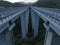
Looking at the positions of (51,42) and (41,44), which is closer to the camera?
(51,42)

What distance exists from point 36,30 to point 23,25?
8.51ft

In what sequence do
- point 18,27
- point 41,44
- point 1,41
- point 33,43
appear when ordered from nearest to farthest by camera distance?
point 1,41, point 41,44, point 33,43, point 18,27

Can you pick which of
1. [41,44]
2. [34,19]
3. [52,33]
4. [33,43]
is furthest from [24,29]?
[52,33]

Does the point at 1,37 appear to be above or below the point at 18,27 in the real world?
above

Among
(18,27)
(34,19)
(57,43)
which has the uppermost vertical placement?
(57,43)

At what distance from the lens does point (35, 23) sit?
3128 cm

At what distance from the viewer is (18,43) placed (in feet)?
80.5

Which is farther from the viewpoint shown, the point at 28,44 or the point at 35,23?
the point at 35,23

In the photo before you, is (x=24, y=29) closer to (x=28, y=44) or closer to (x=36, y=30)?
(x=36, y=30)

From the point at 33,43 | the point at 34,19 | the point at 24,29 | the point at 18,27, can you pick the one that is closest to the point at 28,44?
the point at 33,43

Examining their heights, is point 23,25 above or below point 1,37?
below

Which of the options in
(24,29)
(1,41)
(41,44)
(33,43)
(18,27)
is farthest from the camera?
(18,27)

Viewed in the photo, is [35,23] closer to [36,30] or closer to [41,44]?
[36,30]

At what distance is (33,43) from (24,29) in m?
5.70
